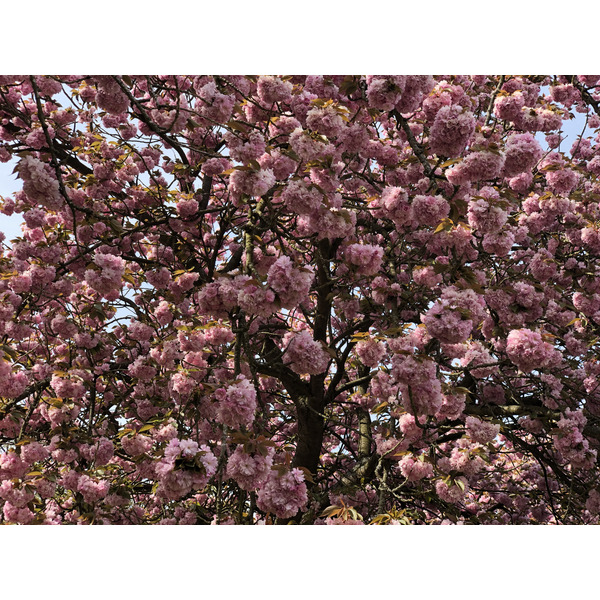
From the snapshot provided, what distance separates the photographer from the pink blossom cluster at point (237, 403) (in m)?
1.95

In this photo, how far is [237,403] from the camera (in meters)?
1.96

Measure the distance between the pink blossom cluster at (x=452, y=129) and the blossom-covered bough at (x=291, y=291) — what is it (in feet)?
0.05

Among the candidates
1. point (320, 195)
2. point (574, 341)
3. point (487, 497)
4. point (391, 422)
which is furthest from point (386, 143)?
point (487, 497)

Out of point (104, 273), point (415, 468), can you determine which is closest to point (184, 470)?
point (415, 468)

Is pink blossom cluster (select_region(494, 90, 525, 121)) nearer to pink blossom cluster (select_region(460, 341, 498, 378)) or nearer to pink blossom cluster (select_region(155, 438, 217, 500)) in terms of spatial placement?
pink blossom cluster (select_region(460, 341, 498, 378))

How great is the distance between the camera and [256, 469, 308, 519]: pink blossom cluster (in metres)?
1.93

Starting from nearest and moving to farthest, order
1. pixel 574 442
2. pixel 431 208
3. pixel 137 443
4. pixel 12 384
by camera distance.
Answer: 1. pixel 431 208
2. pixel 137 443
3. pixel 12 384
4. pixel 574 442

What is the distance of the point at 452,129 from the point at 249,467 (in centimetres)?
175

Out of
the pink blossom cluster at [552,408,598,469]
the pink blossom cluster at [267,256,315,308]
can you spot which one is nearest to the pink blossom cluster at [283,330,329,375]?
the pink blossom cluster at [267,256,315,308]

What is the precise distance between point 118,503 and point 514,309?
2.75 metres

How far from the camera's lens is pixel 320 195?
2348 mm

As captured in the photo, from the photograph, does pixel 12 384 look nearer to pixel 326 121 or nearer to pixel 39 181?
pixel 39 181

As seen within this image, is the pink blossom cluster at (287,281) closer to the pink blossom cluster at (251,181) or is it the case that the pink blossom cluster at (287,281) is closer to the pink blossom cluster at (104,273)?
the pink blossom cluster at (251,181)
